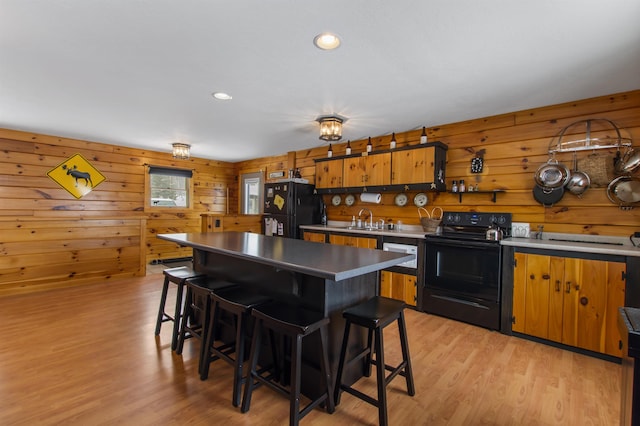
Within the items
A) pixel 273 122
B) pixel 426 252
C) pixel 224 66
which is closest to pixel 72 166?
Answer: pixel 273 122

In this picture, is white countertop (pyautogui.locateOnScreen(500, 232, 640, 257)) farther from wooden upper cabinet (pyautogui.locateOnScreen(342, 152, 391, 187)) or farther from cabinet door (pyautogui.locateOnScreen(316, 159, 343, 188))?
cabinet door (pyautogui.locateOnScreen(316, 159, 343, 188))

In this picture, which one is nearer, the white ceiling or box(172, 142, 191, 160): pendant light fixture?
the white ceiling

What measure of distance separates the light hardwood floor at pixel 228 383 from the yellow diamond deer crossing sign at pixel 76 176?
2.55 meters

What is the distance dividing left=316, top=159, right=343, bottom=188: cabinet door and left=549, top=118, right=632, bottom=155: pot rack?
8.15ft

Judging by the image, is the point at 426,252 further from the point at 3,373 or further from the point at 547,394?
the point at 3,373

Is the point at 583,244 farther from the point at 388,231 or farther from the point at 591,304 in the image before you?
the point at 388,231

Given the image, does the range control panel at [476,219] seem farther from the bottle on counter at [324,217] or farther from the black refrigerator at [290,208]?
the black refrigerator at [290,208]

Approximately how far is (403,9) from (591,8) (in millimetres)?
977

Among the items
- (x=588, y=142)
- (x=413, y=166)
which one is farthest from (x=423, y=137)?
(x=588, y=142)

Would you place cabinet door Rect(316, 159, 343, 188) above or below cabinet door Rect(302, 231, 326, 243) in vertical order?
above

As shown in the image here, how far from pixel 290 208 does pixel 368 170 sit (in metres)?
1.36

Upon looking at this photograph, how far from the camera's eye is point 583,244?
2.63 m

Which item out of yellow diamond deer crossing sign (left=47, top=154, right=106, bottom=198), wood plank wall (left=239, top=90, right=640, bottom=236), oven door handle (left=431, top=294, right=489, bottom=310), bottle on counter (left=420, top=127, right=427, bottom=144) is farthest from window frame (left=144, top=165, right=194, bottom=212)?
oven door handle (left=431, top=294, right=489, bottom=310)

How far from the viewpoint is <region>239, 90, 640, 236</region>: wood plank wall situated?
2.73m
